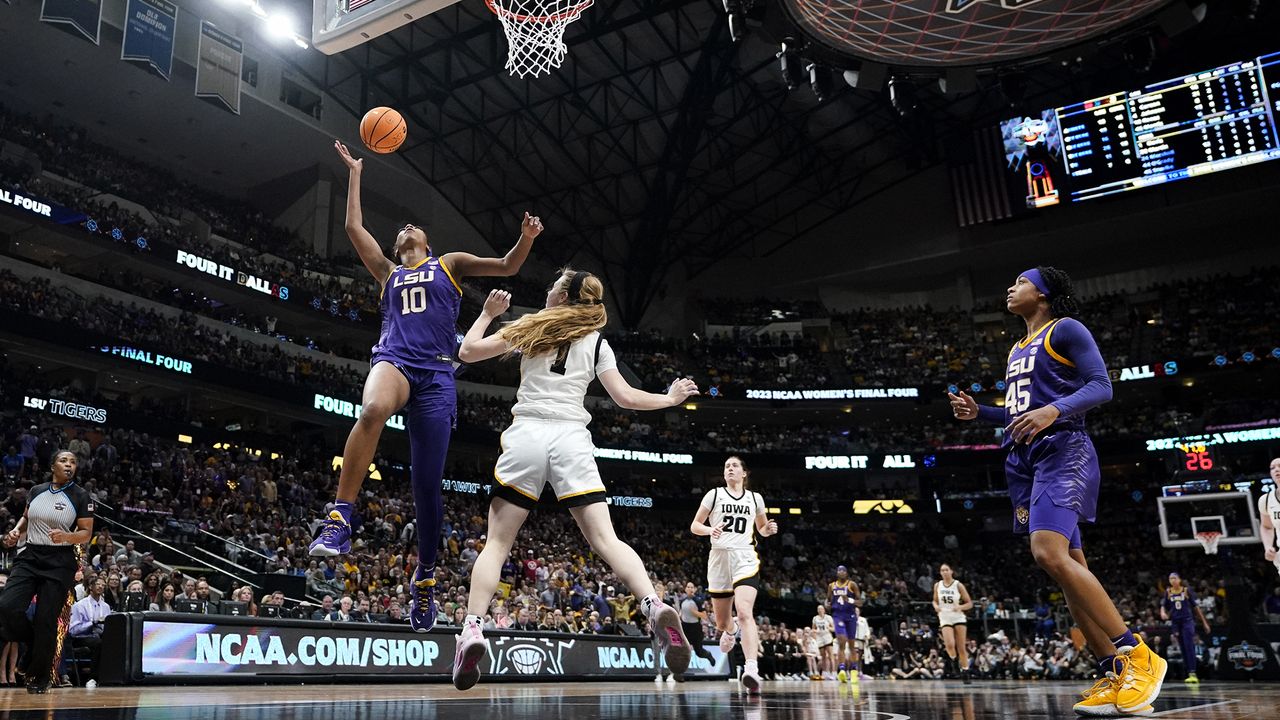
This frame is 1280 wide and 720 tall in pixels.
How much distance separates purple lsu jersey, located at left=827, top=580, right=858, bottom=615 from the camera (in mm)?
16484

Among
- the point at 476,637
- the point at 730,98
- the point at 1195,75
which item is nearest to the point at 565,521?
the point at 730,98

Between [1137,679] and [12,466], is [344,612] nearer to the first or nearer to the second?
[12,466]

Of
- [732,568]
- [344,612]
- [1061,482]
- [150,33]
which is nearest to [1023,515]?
[1061,482]

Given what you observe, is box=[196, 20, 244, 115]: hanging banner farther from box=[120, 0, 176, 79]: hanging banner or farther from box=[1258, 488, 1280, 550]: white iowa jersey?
box=[1258, 488, 1280, 550]: white iowa jersey

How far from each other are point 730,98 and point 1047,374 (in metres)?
30.2

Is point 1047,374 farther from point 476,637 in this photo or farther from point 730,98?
point 730,98

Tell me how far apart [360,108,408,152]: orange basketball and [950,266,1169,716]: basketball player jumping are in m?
4.47

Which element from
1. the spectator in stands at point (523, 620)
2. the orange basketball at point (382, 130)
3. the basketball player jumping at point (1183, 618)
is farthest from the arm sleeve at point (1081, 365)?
the spectator in stands at point (523, 620)

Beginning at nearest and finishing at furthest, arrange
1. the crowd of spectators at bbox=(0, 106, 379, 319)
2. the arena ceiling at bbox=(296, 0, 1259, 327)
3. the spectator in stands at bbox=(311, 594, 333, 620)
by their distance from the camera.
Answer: the spectator in stands at bbox=(311, 594, 333, 620) < the crowd of spectators at bbox=(0, 106, 379, 319) < the arena ceiling at bbox=(296, 0, 1259, 327)

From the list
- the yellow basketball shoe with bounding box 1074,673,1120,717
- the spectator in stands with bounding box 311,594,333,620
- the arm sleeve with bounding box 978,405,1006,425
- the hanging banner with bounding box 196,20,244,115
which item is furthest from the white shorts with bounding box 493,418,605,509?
the hanging banner with bounding box 196,20,244,115

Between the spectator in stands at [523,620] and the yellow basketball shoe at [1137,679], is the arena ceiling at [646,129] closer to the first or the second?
the spectator in stands at [523,620]

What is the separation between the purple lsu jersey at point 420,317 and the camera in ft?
18.2

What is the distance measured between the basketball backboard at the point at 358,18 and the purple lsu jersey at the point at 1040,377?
512 centimetres

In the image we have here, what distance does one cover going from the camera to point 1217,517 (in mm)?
17062
